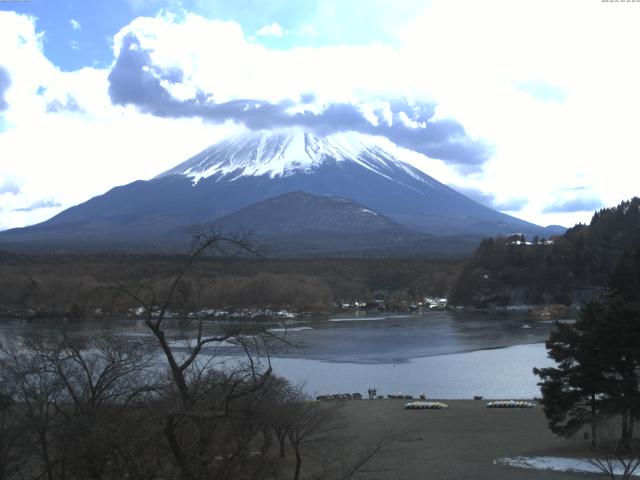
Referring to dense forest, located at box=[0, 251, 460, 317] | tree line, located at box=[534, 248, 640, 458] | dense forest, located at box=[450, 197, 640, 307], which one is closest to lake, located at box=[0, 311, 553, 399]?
tree line, located at box=[534, 248, 640, 458]

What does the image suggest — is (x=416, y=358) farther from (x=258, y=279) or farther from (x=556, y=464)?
(x=258, y=279)

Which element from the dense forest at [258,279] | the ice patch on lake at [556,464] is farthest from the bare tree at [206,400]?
the dense forest at [258,279]

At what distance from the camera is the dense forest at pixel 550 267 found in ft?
247

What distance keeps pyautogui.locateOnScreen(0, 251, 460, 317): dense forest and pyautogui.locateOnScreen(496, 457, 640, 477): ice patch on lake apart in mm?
35040

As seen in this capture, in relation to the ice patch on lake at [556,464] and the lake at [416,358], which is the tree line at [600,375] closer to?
the ice patch on lake at [556,464]

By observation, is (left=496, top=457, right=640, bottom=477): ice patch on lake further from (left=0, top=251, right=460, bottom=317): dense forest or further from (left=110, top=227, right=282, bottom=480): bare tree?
(left=0, top=251, right=460, bottom=317): dense forest

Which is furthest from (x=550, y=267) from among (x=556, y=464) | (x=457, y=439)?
(x=556, y=464)

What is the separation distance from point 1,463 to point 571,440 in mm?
12902

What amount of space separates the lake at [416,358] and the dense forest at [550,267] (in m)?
20.9

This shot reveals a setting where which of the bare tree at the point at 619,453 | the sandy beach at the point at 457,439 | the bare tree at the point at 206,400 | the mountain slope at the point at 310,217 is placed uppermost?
the mountain slope at the point at 310,217

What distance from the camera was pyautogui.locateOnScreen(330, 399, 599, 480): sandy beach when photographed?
1416 cm

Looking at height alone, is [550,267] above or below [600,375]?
above

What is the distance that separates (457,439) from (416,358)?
17640mm

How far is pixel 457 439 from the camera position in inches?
713
